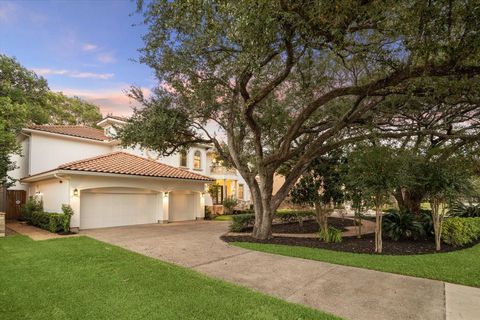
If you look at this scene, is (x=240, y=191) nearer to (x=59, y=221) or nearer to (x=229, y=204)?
(x=229, y=204)

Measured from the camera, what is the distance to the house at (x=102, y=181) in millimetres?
14672

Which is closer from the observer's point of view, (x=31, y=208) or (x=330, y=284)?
(x=330, y=284)

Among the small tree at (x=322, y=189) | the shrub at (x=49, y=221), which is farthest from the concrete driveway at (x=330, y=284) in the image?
the shrub at (x=49, y=221)

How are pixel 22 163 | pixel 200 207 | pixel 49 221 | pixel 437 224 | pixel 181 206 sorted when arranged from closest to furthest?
1. pixel 437 224
2. pixel 49 221
3. pixel 181 206
4. pixel 22 163
5. pixel 200 207

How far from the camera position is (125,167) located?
1658 cm

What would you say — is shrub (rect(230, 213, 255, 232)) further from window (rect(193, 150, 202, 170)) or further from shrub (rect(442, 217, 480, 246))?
window (rect(193, 150, 202, 170))

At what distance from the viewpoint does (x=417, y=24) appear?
5.84 m

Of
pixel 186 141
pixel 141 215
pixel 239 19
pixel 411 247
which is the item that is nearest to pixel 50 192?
pixel 141 215

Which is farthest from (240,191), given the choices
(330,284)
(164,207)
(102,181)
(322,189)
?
(330,284)

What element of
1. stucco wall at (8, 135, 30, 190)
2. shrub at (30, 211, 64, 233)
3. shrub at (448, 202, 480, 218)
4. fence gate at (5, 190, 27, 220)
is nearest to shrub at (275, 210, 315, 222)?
shrub at (448, 202, 480, 218)

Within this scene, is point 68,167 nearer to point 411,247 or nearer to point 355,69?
point 355,69

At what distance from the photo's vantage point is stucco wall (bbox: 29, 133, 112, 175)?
19.2 m

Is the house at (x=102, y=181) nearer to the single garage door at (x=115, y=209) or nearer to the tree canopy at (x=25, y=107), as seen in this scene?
the single garage door at (x=115, y=209)

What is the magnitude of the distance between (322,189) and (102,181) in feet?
36.7
